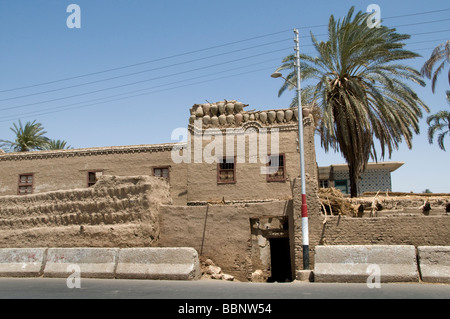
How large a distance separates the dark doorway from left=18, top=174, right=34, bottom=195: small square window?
13882 mm

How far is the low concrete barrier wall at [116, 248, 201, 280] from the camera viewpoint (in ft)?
46.2

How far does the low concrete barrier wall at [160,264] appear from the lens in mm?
14086

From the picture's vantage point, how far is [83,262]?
15188 mm

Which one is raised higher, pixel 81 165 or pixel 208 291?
pixel 81 165

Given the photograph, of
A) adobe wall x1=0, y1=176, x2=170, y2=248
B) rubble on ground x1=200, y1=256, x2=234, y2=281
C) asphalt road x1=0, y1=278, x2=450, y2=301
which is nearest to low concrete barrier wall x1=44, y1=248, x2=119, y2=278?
asphalt road x1=0, y1=278, x2=450, y2=301

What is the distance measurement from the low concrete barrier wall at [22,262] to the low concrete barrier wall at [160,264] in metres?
3.05

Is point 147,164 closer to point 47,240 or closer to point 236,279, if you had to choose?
point 47,240

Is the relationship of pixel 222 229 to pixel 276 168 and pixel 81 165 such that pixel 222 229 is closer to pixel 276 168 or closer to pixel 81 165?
pixel 276 168

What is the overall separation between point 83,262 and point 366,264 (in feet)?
29.1

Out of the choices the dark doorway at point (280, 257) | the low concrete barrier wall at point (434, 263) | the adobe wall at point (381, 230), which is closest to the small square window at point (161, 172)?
the dark doorway at point (280, 257)

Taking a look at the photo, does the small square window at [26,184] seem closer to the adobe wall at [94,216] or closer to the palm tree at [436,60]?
the adobe wall at [94,216]

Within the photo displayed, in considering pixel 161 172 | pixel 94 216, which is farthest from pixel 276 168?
pixel 94 216

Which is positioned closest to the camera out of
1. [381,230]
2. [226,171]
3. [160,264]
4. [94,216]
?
[160,264]
